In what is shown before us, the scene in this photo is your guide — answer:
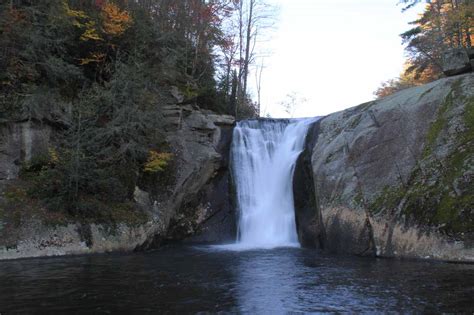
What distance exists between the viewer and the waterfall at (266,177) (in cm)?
1680

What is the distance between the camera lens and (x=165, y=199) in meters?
16.1

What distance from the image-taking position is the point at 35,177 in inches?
554

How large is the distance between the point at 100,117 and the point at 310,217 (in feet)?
30.7

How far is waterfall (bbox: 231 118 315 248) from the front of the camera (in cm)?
1680

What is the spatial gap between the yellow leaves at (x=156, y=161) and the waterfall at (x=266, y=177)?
12.6ft

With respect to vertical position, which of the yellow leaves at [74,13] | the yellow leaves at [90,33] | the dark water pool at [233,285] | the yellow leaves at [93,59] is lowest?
the dark water pool at [233,285]

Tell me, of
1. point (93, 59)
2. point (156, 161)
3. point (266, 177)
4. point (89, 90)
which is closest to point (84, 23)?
point (93, 59)

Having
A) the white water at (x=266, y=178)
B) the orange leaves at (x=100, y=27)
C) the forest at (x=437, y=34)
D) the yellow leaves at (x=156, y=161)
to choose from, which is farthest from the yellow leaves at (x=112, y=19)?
the forest at (x=437, y=34)

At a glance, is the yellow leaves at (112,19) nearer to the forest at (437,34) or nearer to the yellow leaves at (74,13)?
the yellow leaves at (74,13)

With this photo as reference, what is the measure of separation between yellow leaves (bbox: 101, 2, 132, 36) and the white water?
23.0ft

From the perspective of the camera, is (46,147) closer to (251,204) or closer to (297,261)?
(251,204)

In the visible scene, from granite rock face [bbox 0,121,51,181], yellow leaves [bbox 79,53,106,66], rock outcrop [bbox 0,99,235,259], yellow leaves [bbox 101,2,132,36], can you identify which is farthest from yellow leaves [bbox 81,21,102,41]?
granite rock face [bbox 0,121,51,181]

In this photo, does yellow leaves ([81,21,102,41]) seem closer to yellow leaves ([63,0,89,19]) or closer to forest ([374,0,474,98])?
yellow leaves ([63,0,89,19])

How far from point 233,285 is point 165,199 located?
8.11 metres
